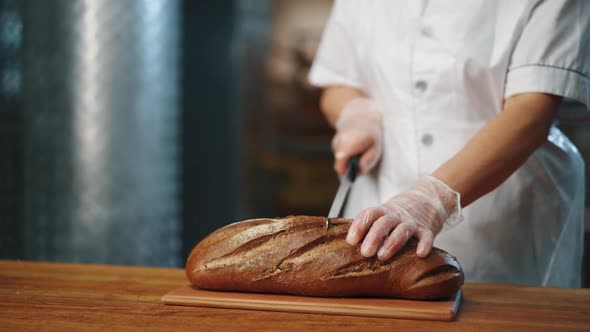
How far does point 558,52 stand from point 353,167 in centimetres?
53

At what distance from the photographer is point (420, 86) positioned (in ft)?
5.11

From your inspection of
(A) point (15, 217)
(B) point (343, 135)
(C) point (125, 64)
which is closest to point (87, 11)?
(C) point (125, 64)

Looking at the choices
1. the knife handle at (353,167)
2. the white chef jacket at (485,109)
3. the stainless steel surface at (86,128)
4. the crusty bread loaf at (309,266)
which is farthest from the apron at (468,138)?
the stainless steel surface at (86,128)

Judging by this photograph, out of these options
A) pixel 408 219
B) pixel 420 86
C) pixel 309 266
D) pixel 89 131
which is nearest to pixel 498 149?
pixel 408 219

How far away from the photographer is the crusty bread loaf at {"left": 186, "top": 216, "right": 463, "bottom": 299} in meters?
1.09

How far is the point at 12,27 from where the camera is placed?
2.33 m

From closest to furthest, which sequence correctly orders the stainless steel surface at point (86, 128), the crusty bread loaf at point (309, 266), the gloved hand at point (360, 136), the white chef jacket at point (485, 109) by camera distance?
the crusty bread loaf at point (309, 266) < the white chef jacket at point (485, 109) < the gloved hand at point (360, 136) < the stainless steel surface at point (86, 128)

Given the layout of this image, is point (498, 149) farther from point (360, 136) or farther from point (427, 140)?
point (360, 136)

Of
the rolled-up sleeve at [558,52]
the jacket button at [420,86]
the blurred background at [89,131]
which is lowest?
the blurred background at [89,131]

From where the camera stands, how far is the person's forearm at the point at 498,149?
4.11 ft

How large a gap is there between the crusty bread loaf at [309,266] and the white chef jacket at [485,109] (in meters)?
0.34

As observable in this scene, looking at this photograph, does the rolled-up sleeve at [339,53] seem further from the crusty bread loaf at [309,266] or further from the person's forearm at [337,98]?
the crusty bread loaf at [309,266]

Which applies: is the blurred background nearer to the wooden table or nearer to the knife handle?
the knife handle

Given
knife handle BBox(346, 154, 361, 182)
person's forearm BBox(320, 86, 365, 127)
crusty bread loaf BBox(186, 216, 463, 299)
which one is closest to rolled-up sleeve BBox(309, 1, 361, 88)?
person's forearm BBox(320, 86, 365, 127)
